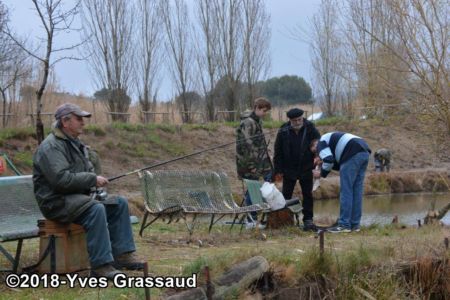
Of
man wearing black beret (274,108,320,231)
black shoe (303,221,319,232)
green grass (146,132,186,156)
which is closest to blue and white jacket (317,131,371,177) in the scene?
man wearing black beret (274,108,320,231)

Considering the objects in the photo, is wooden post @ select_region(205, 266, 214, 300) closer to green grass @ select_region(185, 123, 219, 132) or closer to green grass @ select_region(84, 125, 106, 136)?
green grass @ select_region(84, 125, 106, 136)

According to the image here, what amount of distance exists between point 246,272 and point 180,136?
2061cm

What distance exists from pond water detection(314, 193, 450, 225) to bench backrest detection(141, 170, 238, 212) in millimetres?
4898

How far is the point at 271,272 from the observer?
570 centimetres

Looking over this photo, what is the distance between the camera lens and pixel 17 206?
582cm

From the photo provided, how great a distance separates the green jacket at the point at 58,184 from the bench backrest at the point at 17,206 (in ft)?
1.14

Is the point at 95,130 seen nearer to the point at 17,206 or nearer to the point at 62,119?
the point at 17,206

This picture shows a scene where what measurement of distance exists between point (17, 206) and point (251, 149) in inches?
147

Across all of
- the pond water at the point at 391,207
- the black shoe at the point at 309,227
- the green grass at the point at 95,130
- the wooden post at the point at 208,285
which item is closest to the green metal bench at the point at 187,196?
the black shoe at the point at 309,227

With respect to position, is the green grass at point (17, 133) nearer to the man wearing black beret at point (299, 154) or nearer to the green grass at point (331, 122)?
the man wearing black beret at point (299, 154)

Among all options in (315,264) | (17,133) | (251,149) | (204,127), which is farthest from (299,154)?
(204,127)

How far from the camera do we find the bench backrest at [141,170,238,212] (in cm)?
789

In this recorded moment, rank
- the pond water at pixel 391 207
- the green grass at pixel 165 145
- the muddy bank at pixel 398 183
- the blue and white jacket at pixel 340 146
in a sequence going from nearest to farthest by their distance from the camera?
the blue and white jacket at pixel 340 146, the pond water at pixel 391 207, the muddy bank at pixel 398 183, the green grass at pixel 165 145

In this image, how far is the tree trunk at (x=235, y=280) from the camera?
193 inches
